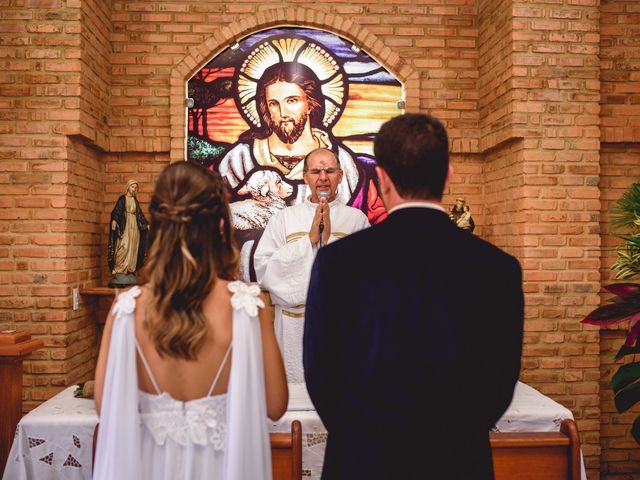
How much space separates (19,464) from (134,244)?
218cm

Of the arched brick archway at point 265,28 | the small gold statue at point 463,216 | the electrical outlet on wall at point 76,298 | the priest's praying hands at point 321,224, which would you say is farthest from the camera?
the arched brick archway at point 265,28

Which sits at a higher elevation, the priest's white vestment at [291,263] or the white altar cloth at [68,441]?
the priest's white vestment at [291,263]

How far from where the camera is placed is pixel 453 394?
1626 millimetres

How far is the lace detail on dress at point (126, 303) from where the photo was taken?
69.7 inches

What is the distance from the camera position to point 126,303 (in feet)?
5.85

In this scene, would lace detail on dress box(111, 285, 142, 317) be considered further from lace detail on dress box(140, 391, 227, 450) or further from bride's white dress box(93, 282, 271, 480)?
lace detail on dress box(140, 391, 227, 450)

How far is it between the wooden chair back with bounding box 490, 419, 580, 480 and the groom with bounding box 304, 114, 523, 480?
103 centimetres

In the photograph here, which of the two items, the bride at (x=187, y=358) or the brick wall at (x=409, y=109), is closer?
the bride at (x=187, y=358)

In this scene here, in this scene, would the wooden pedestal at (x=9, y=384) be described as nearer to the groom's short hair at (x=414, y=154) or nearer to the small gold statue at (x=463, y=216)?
the groom's short hair at (x=414, y=154)

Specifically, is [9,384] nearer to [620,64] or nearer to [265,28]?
[265,28]

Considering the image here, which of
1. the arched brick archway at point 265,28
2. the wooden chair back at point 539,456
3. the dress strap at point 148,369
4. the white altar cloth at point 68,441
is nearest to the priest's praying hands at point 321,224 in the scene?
the white altar cloth at point 68,441

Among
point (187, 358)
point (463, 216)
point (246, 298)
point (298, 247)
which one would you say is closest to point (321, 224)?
point (298, 247)

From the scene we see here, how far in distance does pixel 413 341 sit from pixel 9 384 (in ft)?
9.23

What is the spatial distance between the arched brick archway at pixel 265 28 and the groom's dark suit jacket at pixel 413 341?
13.6 feet
